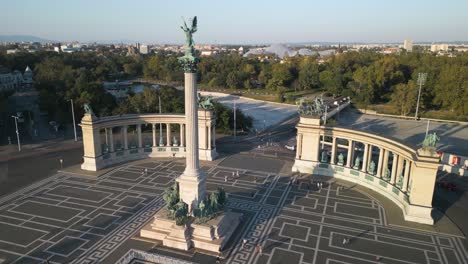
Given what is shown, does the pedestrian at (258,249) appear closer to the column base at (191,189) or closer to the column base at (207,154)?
the column base at (191,189)

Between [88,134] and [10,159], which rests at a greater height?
[88,134]

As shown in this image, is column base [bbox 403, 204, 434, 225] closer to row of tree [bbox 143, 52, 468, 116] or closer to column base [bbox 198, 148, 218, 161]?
column base [bbox 198, 148, 218, 161]

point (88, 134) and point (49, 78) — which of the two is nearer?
point (88, 134)

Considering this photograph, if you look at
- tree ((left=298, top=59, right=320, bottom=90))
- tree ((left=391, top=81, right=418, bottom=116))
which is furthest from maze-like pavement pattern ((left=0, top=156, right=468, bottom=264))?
tree ((left=298, top=59, right=320, bottom=90))

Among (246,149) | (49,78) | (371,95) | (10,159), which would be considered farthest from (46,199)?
(371,95)

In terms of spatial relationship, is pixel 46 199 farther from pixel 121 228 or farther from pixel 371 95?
pixel 371 95

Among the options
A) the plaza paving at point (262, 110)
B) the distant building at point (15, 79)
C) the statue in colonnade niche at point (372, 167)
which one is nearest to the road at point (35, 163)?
the plaza paving at point (262, 110)

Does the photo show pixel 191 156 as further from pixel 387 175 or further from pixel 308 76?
pixel 308 76
